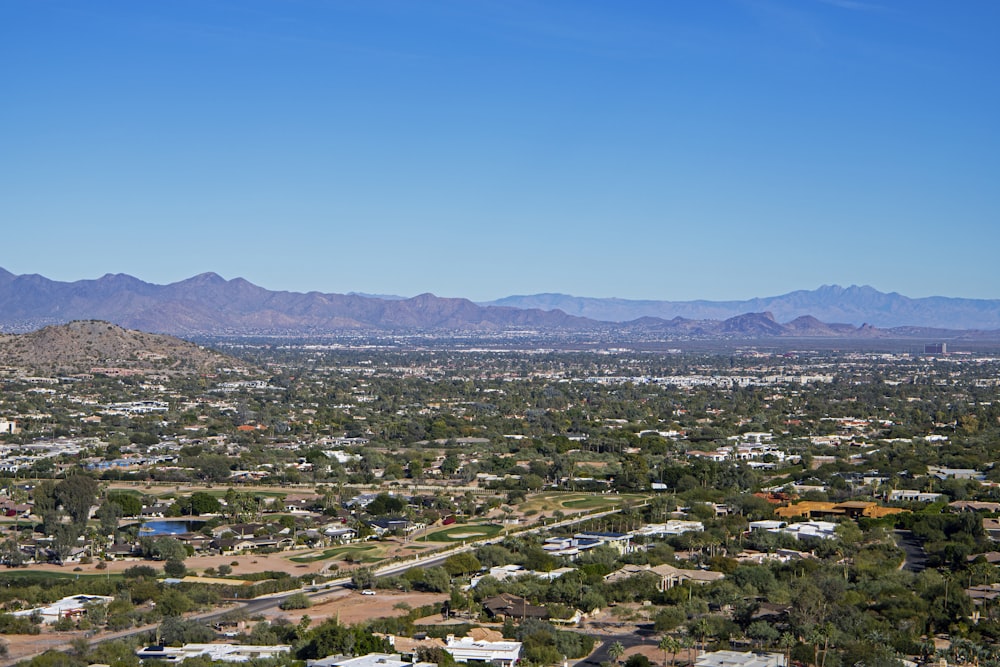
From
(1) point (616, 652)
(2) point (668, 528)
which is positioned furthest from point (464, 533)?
(1) point (616, 652)

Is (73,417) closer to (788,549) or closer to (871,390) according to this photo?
(788,549)

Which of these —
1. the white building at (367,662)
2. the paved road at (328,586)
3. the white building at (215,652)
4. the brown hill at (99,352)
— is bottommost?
the paved road at (328,586)

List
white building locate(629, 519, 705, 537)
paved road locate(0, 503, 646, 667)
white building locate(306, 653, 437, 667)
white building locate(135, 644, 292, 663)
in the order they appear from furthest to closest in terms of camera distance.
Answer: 1. white building locate(629, 519, 705, 537)
2. paved road locate(0, 503, 646, 667)
3. white building locate(135, 644, 292, 663)
4. white building locate(306, 653, 437, 667)

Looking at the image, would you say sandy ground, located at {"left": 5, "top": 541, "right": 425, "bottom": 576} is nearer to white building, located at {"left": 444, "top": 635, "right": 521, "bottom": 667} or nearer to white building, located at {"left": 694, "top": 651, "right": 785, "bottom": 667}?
white building, located at {"left": 444, "top": 635, "right": 521, "bottom": 667}

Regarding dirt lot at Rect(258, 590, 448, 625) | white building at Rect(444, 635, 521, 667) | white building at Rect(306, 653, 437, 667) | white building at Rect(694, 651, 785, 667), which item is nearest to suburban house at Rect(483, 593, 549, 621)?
dirt lot at Rect(258, 590, 448, 625)

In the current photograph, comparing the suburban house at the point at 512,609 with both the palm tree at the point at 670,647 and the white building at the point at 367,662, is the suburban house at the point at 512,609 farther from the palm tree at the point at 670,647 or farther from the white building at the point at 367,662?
the white building at the point at 367,662

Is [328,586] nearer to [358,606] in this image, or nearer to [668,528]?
[358,606]

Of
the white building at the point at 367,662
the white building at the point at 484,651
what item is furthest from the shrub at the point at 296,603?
the white building at the point at 367,662

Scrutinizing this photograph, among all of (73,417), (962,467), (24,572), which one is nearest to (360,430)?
(73,417)
